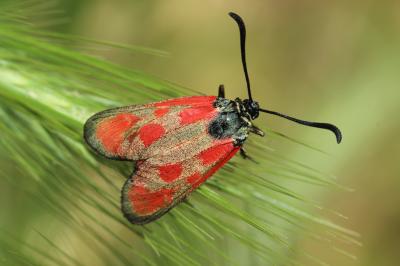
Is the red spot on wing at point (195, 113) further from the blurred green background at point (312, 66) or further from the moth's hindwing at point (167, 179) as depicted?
the blurred green background at point (312, 66)

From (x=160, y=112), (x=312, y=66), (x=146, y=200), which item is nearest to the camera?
(x=146, y=200)

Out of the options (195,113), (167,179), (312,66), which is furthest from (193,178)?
(312,66)

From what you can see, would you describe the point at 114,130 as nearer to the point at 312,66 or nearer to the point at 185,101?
the point at 185,101

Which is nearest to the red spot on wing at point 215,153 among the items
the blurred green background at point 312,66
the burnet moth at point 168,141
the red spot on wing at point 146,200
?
the burnet moth at point 168,141

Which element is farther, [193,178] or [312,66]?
[312,66]

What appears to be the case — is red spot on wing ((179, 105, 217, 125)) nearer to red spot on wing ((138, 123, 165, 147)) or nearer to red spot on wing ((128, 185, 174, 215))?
red spot on wing ((138, 123, 165, 147))

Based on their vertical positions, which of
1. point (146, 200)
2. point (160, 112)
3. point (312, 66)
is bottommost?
point (312, 66)

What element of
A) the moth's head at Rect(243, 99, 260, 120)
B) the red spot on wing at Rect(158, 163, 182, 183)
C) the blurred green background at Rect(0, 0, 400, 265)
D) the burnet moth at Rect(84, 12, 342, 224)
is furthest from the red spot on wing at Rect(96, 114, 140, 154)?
the blurred green background at Rect(0, 0, 400, 265)
